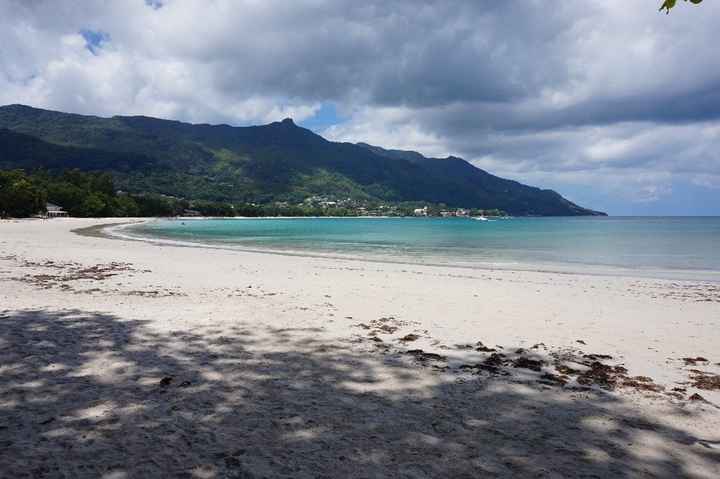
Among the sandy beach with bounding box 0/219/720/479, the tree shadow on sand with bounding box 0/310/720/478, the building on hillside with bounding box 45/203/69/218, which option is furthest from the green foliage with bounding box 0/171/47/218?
the tree shadow on sand with bounding box 0/310/720/478

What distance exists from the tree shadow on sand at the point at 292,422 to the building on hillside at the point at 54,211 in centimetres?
12748

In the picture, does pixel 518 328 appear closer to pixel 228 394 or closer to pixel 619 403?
pixel 619 403

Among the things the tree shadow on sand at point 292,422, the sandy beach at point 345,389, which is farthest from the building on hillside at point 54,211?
the tree shadow on sand at point 292,422

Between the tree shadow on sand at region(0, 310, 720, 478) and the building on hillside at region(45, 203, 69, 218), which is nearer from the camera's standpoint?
the tree shadow on sand at region(0, 310, 720, 478)

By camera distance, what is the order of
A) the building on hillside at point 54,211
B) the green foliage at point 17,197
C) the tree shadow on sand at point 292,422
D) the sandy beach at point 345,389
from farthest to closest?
the building on hillside at point 54,211 < the green foliage at point 17,197 < the sandy beach at point 345,389 < the tree shadow on sand at point 292,422

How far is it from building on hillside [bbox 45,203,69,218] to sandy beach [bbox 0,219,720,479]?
399 feet

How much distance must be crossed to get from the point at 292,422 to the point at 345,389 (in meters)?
1.17

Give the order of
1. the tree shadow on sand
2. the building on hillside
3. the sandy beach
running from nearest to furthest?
the tree shadow on sand, the sandy beach, the building on hillside

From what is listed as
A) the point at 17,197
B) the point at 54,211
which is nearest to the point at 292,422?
the point at 17,197

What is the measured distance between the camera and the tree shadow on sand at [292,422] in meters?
3.61

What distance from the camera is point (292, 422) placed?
4.41 m

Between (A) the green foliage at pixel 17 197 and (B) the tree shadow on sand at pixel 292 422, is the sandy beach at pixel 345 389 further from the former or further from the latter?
(A) the green foliage at pixel 17 197

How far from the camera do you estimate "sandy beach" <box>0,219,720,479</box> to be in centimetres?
372

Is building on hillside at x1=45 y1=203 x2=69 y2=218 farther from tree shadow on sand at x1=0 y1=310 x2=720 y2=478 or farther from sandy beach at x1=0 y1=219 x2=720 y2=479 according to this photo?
tree shadow on sand at x1=0 y1=310 x2=720 y2=478
